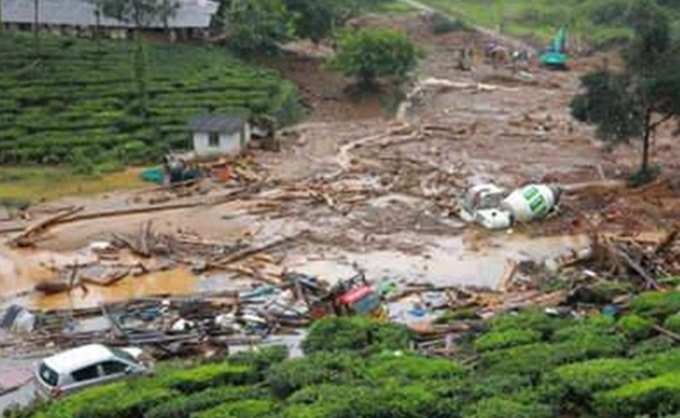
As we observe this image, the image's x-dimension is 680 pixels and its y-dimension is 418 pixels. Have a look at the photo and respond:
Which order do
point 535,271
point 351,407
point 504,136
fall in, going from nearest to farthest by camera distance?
1. point 351,407
2. point 535,271
3. point 504,136

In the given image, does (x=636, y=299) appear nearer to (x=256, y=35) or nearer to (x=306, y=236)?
(x=306, y=236)

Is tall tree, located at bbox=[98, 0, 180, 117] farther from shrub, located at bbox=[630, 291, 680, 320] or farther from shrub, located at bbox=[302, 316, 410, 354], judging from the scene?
shrub, located at bbox=[630, 291, 680, 320]

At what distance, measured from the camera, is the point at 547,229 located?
4081 centimetres

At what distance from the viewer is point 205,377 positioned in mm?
24000

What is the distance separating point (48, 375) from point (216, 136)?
25644 millimetres

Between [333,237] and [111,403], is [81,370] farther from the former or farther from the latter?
[333,237]

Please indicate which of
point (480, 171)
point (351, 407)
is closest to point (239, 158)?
point (480, 171)

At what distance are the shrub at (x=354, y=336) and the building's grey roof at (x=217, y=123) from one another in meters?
23.9

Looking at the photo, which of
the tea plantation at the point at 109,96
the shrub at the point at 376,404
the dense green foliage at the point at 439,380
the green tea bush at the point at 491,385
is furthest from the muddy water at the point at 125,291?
the tea plantation at the point at 109,96

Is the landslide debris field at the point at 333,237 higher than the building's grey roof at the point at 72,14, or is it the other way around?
the building's grey roof at the point at 72,14

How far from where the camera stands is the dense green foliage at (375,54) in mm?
64250

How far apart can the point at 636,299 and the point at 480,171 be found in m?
20.8

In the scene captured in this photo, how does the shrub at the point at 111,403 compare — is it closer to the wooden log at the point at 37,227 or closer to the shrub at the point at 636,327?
the shrub at the point at 636,327

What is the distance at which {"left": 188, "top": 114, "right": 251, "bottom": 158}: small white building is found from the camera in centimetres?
5069
